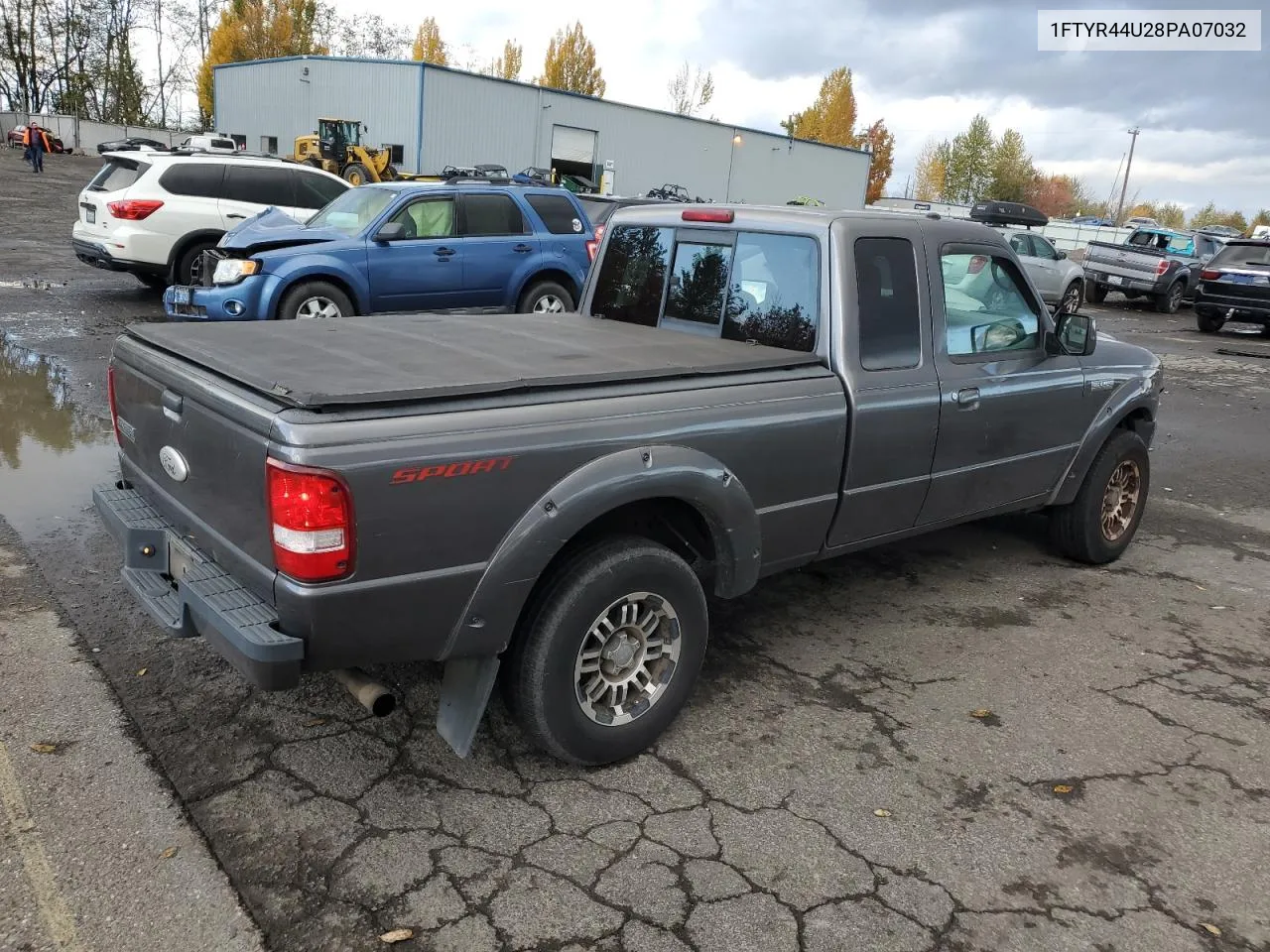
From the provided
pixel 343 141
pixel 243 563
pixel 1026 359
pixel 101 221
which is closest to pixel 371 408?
pixel 243 563

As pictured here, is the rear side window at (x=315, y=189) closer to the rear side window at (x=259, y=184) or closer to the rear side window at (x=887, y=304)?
the rear side window at (x=259, y=184)

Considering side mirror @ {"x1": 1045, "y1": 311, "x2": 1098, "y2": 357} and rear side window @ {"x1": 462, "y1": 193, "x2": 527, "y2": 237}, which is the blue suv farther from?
side mirror @ {"x1": 1045, "y1": 311, "x2": 1098, "y2": 357}

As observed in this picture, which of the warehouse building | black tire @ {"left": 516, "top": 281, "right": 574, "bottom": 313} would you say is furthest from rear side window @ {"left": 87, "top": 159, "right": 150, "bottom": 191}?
the warehouse building

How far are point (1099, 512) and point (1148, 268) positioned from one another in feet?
63.8

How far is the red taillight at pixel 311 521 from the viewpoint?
8.11 feet

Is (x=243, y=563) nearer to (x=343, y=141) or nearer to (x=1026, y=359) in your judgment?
(x=1026, y=359)

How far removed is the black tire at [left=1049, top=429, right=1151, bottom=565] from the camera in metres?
5.26

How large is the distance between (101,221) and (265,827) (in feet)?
37.3

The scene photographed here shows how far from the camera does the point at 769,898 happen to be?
272 cm

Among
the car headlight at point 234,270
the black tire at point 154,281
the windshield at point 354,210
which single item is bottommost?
the black tire at point 154,281

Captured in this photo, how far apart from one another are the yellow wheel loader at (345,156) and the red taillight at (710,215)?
851 inches

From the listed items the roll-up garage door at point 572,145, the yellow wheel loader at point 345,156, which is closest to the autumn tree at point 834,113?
the roll-up garage door at point 572,145

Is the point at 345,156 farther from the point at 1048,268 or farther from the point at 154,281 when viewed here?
the point at 1048,268

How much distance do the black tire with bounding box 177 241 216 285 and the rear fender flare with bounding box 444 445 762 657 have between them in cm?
1068
